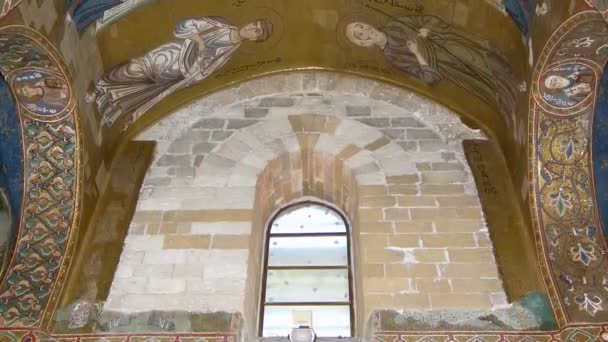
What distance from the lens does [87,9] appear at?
21.5 ft

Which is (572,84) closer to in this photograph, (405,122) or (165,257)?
(405,122)

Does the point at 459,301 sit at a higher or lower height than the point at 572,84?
lower

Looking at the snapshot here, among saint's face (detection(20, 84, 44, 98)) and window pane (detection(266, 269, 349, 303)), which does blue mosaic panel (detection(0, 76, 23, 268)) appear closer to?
saint's face (detection(20, 84, 44, 98))

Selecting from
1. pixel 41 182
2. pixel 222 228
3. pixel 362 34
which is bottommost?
pixel 222 228

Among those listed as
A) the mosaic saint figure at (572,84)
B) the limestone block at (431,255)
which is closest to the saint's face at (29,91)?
the limestone block at (431,255)

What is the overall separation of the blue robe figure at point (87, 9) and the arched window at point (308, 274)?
231 centimetres

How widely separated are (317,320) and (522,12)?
2.87m

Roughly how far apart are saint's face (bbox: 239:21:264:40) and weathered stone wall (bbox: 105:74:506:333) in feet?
1.74

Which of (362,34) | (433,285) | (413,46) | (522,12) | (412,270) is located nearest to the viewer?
(433,285)

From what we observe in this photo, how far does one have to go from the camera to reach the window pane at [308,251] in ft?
22.2

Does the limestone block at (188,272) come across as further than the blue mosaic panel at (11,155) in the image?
No

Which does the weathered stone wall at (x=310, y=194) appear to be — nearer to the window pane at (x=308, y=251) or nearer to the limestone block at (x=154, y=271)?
the limestone block at (x=154, y=271)

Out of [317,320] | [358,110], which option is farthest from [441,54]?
[317,320]

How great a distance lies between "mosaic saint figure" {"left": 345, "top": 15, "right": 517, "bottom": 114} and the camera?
7.02 meters
